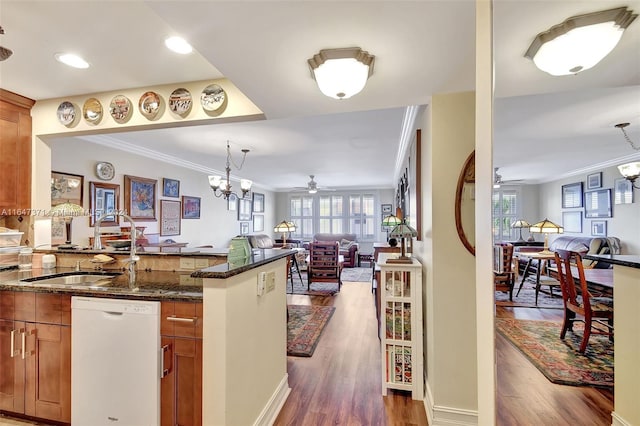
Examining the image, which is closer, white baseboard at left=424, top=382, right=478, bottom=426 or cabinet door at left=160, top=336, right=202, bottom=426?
cabinet door at left=160, top=336, right=202, bottom=426

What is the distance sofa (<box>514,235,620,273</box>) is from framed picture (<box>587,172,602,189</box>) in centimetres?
19

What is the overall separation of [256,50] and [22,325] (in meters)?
2.19

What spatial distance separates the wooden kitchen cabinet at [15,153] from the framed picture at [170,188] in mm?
2373

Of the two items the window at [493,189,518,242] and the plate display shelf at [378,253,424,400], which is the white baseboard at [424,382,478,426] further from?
the window at [493,189,518,242]

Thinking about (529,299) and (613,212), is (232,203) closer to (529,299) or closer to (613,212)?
(529,299)

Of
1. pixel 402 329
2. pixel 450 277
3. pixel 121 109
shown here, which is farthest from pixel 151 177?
pixel 450 277

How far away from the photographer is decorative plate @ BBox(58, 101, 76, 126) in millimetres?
2543

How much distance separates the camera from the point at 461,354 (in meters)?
1.87

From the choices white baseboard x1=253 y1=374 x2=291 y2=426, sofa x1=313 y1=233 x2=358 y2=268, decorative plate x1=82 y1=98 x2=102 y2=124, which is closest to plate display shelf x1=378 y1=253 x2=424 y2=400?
white baseboard x1=253 y1=374 x2=291 y2=426

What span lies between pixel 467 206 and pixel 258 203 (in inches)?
298

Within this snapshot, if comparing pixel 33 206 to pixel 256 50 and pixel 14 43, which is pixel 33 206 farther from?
pixel 256 50

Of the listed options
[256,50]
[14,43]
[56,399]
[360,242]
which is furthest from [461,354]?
[360,242]

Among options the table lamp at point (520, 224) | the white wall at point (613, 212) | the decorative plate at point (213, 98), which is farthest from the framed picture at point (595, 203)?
the decorative plate at point (213, 98)

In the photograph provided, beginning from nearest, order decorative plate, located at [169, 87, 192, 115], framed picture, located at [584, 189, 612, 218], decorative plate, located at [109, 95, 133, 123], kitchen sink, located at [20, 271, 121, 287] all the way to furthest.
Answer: framed picture, located at [584, 189, 612, 218], kitchen sink, located at [20, 271, 121, 287], decorative plate, located at [169, 87, 192, 115], decorative plate, located at [109, 95, 133, 123]
